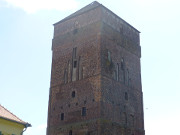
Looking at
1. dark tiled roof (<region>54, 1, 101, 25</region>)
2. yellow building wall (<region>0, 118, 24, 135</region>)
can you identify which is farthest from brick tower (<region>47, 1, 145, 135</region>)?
yellow building wall (<region>0, 118, 24, 135</region>)

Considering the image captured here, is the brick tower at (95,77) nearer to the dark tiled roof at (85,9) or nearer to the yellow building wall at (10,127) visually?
the dark tiled roof at (85,9)

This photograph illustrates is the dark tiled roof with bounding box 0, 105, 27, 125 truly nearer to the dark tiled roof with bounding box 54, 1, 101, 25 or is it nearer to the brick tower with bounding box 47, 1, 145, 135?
the brick tower with bounding box 47, 1, 145, 135

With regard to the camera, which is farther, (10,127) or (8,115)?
Answer: (8,115)

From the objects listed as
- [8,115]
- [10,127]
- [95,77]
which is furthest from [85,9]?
[10,127]

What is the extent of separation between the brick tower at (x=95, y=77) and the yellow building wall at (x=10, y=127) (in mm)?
7184

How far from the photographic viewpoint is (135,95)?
28.2 m

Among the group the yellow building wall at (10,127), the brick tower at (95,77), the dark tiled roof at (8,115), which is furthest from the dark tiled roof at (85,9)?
the yellow building wall at (10,127)

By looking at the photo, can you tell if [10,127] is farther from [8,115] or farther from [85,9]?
[85,9]

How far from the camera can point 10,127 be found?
17.5m

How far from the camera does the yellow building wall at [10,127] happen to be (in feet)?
56.1

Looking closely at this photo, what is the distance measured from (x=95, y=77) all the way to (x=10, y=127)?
9.44 metres

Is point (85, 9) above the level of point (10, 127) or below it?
above

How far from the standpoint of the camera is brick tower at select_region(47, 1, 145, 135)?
24844 mm

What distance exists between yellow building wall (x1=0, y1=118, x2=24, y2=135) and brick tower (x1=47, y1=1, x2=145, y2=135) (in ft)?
23.6
